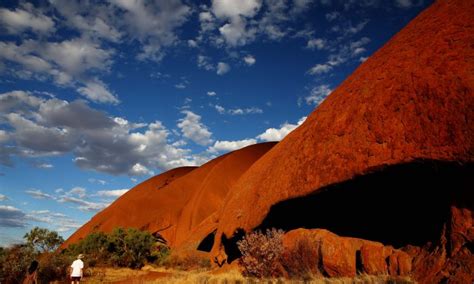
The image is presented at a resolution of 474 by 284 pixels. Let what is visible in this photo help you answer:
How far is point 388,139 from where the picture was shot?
8555mm

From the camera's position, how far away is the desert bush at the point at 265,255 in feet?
37.5

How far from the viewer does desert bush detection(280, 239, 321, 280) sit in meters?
9.93

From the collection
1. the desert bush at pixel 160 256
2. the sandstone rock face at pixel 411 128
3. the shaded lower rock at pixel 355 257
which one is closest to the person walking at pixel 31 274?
the sandstone rock face at pixel 411 128

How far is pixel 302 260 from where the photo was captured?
10406 millimetres

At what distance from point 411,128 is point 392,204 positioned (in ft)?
8.37

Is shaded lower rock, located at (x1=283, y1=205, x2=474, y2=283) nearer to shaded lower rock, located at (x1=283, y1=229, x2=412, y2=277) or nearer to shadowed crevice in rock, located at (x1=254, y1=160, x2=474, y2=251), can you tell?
shaded lower rock, located at (x1=283, y1=229, x2=412, y2=277)

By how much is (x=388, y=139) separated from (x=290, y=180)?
396 cm

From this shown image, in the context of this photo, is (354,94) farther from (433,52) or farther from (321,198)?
(321,198)

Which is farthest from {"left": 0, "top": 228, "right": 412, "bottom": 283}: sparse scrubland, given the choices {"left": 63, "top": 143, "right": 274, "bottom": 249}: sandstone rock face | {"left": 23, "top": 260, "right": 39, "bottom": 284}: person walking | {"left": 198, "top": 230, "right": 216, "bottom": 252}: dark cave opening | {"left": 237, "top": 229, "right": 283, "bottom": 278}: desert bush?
{"left": 23, "top": 260, "right": 39, "bottom": 284}: person walking

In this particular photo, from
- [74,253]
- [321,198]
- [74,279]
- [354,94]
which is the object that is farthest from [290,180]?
[74,253]

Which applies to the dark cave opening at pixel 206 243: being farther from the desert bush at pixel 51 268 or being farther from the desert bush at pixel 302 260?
the desert bush at pixel 302 260

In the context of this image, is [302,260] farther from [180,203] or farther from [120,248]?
[180,203]

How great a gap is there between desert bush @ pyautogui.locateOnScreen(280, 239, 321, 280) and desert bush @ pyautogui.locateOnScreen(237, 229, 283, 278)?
0.94 ft

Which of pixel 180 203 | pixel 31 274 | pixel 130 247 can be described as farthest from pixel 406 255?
pixel 180 203
